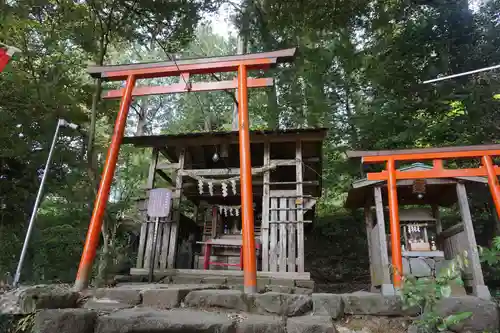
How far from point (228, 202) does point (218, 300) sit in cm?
736

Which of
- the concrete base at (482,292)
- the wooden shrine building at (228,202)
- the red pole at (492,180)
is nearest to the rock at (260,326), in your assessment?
the wooden shrine building at (228,202)

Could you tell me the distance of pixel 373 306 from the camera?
491cm

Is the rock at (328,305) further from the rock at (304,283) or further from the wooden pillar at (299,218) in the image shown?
the wooden pillar at (299,218)

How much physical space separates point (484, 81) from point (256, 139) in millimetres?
7285

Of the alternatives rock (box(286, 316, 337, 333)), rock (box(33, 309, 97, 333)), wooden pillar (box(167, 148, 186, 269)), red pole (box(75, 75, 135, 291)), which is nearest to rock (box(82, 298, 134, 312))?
rock (box(33, 309, 97, 333))

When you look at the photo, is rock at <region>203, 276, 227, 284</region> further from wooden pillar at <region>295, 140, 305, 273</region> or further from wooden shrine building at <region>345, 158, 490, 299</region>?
wooden shrine building at <region>345, 158, 490, 299</region>

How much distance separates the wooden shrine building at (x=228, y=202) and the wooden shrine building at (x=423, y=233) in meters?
1.67

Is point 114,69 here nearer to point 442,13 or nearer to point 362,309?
point 362,309

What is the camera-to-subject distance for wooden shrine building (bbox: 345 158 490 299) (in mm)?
6289

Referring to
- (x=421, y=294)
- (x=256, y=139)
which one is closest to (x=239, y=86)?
(x=256, y=139)

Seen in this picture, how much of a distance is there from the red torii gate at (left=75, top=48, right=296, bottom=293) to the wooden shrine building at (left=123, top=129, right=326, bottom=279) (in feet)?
7.91

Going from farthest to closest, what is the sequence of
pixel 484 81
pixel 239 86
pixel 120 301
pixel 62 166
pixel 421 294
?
pixel 62 166, pixel 484 81, pixel 239 86, pixel 120 301, pixel 421 294

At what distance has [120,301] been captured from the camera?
15.8 ft

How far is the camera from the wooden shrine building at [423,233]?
629 centimetres
